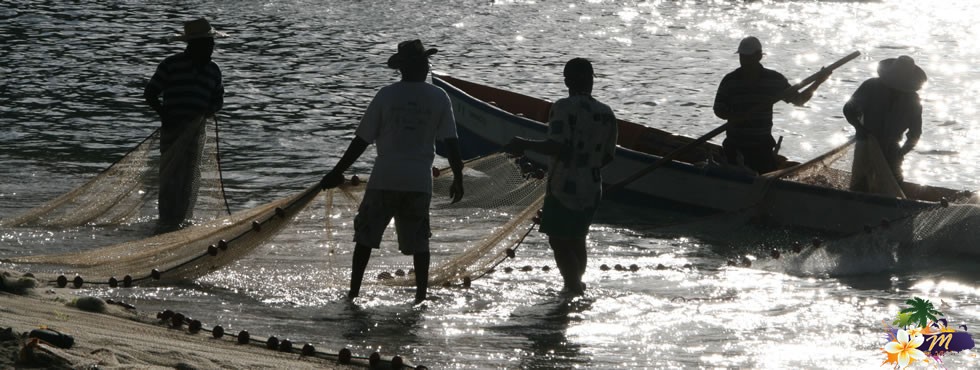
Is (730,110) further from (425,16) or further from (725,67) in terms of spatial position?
(425,16)

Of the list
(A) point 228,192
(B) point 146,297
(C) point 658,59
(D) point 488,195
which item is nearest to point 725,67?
(C) point 658,59

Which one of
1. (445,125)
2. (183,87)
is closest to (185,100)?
(183,87)

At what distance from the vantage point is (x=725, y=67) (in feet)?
97.1

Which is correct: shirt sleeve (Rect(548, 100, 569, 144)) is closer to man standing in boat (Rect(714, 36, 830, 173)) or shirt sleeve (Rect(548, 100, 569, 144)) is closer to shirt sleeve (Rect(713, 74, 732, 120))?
man standing in boat (Rect(714, 36, 830, 173))

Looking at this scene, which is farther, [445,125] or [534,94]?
[534,94]

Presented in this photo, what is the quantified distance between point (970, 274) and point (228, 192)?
723 centimetres

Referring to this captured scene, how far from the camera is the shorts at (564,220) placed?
8211 mm

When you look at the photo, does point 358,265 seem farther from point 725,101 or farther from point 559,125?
point 725,101

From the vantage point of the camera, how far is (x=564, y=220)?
8.22m

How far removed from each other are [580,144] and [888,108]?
369 centimetres

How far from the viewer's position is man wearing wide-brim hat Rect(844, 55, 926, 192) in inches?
413

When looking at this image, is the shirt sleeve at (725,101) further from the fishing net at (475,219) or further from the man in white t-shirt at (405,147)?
the man in white t-shirt at (405,147)

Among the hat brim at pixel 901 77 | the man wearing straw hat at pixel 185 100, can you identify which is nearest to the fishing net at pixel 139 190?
the man wearing straw hat at pixel 185 100

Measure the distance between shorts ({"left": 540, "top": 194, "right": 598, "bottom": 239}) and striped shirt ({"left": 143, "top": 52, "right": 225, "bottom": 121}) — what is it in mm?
3263
